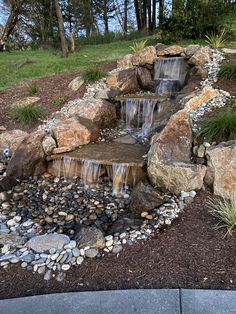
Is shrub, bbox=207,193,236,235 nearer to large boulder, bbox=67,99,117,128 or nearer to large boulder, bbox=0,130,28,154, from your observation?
large boulder, bbox=67,99,117,128

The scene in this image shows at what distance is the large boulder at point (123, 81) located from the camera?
6879mm

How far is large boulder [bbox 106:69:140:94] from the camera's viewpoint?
22.6 feet

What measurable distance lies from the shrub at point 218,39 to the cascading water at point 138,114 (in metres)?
2.90

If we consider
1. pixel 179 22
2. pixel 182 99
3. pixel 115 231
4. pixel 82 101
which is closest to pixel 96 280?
pixel 115 231

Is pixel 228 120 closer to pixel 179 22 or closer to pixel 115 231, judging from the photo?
pixel 115 231

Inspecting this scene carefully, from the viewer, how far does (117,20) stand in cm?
1853

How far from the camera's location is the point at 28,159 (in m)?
4.86

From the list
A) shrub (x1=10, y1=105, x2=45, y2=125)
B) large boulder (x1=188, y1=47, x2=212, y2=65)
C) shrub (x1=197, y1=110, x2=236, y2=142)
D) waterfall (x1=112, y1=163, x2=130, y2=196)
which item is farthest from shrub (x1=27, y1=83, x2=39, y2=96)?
shrub (x1=197, y1=110, x2=236, y2=142)

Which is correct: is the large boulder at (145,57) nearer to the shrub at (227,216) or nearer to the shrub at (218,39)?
the shrub at (218,39)

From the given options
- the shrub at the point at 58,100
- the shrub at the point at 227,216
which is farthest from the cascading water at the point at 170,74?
the shrub at the point at 227,216

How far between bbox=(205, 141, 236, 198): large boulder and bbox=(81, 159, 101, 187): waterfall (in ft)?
5.46

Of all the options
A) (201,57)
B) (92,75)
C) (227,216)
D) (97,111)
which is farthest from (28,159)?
(201,57)

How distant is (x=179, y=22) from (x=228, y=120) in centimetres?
590

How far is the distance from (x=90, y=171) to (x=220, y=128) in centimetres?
199
